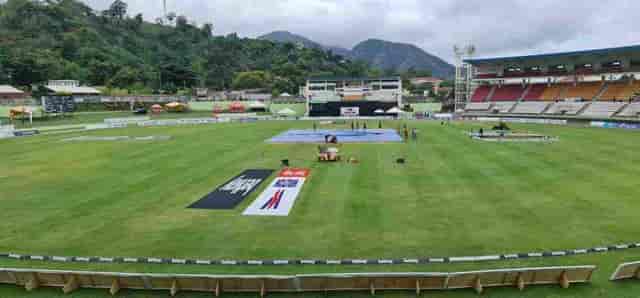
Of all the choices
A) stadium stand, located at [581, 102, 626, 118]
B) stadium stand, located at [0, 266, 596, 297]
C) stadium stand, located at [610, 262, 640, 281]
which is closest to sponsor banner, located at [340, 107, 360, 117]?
stadium stand, located at [581, 102, 626, 118]

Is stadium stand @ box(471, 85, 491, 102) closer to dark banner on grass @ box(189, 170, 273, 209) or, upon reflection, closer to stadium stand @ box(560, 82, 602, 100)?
stadium stand @ box(560, 82, 602, 100)

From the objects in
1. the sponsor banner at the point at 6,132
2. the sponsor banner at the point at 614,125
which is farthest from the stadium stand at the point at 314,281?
the sponsor banner at the point at 614,125

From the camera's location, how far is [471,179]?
19.9 m

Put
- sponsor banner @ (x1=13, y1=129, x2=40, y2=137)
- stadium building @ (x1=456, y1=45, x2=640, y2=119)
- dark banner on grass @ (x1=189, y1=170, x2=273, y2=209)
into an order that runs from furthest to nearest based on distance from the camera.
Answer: stadium building @ (x1=456, y1=45, x2=640, y2=119)
sponsor banner @ (x1=13, y1=129, x2=40, y2=137)
dark banner on grass @ (x1=189, y1=170, x2=273, y2=209)

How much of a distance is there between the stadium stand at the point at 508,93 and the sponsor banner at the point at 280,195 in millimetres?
61157

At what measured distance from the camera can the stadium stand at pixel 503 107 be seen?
67338mm

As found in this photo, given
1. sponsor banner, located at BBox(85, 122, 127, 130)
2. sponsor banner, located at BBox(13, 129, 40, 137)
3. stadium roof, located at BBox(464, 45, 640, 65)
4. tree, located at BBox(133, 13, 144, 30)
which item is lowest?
sponsor banner, located at BBox(13, 129, 40, 137)

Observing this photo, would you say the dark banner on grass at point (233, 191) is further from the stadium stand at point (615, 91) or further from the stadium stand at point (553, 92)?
the stadium stand at point (553, 92)

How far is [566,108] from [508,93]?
12.6 meters

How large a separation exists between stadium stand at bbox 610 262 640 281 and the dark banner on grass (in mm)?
12647

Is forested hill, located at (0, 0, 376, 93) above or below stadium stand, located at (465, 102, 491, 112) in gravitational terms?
above

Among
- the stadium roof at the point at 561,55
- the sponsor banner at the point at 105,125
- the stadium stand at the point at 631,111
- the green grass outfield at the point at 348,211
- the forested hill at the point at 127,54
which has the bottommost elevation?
the green grass outfield at the point at 348,211

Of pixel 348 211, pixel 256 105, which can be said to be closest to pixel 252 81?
pixel 256 105

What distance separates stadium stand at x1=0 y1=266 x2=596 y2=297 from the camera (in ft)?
27.7
